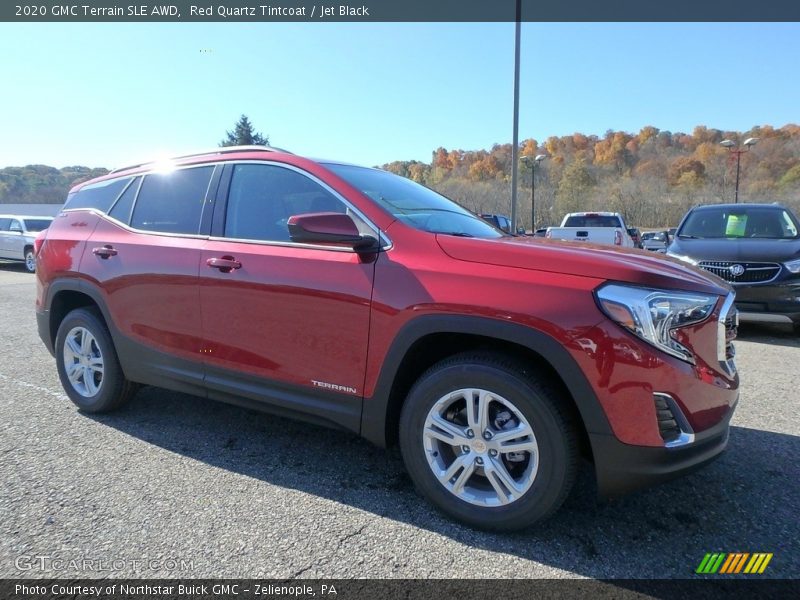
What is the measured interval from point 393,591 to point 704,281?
1.91m

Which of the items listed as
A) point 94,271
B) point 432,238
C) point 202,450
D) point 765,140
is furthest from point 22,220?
point 765,140

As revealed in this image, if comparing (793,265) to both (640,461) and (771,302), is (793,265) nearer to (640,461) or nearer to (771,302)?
(771,302)

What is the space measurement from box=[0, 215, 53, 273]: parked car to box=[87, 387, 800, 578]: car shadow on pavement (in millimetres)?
16501

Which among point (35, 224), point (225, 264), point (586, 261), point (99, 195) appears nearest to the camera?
point (586, 261)

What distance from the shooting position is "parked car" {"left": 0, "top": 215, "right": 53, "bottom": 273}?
664 inches

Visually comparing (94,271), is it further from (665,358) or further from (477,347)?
(665,358)

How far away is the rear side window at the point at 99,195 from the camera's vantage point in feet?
12.8

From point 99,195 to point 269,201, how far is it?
184 cm

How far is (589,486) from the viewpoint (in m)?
2.84

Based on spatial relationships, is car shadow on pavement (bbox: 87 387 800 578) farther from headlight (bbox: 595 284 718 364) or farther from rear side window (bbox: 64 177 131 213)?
rear side window (bbox: 64 177 131 213)

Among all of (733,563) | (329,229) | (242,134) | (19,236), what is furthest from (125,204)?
(242,134)

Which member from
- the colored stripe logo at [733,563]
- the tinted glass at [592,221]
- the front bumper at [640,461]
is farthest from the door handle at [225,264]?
the tinted glass at [592,221]

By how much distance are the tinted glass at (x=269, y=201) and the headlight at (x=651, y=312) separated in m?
1.47

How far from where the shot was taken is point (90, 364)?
382 cm
